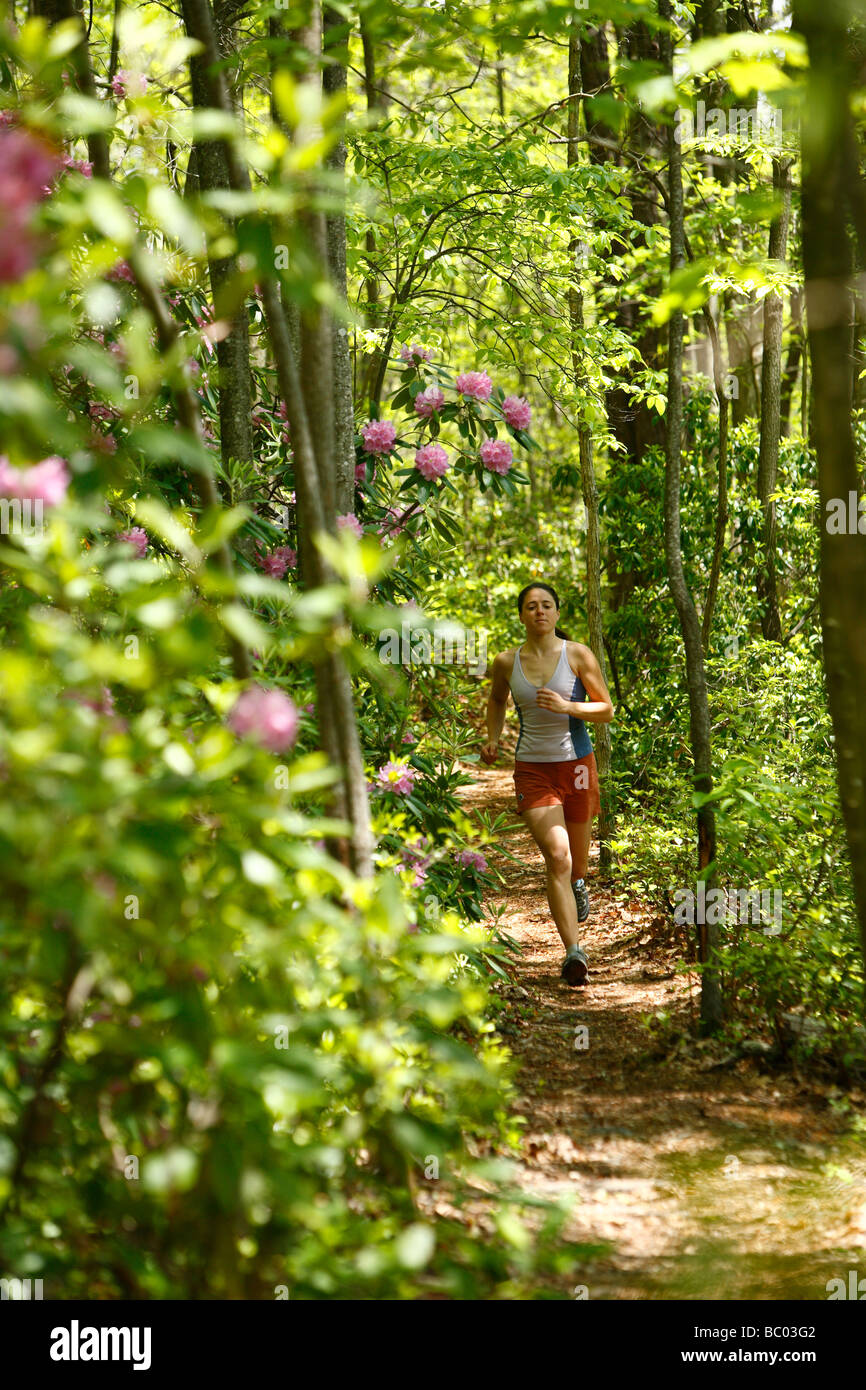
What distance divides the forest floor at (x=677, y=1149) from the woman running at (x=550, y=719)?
1.99ft

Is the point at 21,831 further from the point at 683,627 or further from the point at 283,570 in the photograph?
the point at 683,627

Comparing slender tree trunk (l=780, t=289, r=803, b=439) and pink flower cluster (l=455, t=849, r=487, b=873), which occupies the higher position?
slender tree trunk (l=780, t=289, r=803, b=439)

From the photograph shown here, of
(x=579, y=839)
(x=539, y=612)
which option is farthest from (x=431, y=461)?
(x=579, y=839)

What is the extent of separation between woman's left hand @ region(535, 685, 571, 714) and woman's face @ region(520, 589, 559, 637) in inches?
14.3

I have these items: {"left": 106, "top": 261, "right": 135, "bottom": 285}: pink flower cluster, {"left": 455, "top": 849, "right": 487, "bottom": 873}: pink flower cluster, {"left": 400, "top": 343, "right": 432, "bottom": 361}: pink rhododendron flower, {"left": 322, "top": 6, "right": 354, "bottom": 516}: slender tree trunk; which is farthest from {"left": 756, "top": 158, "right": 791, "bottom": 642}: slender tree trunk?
{"left": 106, "top": 261, "right": 135, "bottom": 285}: pink flower cluster

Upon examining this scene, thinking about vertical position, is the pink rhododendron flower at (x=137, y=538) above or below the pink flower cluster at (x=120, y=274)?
below

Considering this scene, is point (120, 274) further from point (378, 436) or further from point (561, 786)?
point (561, 786)

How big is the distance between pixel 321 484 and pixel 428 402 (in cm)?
245

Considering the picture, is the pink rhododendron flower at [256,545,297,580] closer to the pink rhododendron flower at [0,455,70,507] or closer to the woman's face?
the woman's face

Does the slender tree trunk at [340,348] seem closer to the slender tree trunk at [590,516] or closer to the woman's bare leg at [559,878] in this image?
the woman's bare leg at [559,878]

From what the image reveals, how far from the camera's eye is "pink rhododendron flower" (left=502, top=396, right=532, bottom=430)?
183 inches

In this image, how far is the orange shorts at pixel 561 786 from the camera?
16.6 ft

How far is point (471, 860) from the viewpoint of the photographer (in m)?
4.23

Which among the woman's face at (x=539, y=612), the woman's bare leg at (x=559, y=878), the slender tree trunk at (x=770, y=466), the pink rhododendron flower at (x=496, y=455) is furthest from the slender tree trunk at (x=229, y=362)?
the slender tree trunk at (x=770, y=466)
